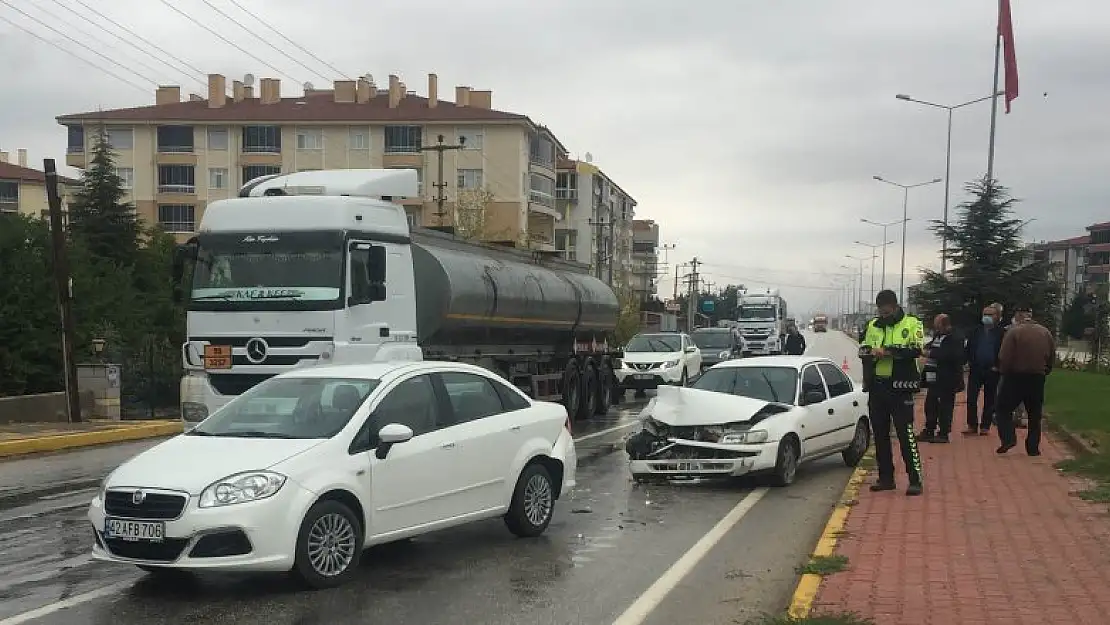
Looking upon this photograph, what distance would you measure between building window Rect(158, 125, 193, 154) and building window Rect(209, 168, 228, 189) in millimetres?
2152

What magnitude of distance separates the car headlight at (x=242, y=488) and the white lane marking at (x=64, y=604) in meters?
1.08

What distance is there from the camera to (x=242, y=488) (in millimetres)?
6770

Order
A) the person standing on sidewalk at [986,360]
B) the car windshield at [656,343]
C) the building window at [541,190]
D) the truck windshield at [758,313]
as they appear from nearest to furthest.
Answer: the person standing on sidewalk at [986,360], the car windshield at [656,343], the truck windshield at [758,313], the building window at [541,190]

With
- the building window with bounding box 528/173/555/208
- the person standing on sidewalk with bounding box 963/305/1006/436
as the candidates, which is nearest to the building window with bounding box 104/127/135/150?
the building window with bounding box 528/173/555/208

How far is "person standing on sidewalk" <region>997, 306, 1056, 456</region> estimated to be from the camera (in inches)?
516

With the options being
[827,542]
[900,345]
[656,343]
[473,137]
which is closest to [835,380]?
[900,345]

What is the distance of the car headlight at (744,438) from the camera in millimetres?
11797

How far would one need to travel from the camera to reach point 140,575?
25.0 feet

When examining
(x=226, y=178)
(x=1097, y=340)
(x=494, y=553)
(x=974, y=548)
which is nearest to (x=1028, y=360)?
(x=974, y=548)

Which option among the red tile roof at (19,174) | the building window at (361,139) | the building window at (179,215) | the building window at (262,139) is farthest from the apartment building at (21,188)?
the building window at (361,139)

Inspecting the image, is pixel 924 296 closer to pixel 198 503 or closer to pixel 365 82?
pixel 198 503

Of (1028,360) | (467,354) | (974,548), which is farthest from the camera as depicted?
(467,354)

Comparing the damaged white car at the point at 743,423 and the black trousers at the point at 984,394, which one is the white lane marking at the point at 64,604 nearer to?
the damaged white car at the point at 743,423

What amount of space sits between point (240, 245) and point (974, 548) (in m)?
9.32
